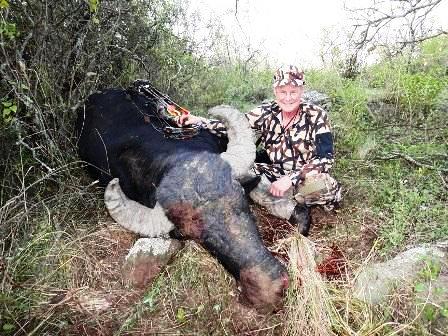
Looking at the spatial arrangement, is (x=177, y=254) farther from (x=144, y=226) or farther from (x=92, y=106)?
(x=92, y=106)

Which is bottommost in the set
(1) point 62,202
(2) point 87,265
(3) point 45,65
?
(2) point 87,265

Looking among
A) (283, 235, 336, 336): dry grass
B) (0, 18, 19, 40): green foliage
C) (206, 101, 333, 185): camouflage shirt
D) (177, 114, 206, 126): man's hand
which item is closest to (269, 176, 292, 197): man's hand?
(206, 101, 333, 185): camouflage shirt

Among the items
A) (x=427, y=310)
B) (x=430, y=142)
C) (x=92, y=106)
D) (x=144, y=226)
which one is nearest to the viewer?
(x=427, y=310)

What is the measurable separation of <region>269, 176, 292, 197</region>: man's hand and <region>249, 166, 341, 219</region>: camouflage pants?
0.33ft

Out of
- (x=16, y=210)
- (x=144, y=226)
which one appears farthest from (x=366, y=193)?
(x=16, y=210)

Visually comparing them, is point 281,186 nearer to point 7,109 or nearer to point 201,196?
point 201,196

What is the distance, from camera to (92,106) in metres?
4.84

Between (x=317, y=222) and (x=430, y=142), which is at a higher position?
(x=430, y=142)

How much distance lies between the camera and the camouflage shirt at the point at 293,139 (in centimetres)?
428

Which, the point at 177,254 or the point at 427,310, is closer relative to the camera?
the point at 427,310

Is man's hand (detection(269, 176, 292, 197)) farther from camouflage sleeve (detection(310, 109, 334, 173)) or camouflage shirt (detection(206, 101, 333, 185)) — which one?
camouflage sleeve (detection(310, 109, 334, 173))

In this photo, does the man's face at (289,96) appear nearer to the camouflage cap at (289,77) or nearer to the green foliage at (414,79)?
the camouflage cap at (289,77)

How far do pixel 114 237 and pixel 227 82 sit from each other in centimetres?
387

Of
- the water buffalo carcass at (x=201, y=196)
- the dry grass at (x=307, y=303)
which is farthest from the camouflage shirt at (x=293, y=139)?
the dry grass at (x=307, y=303)
